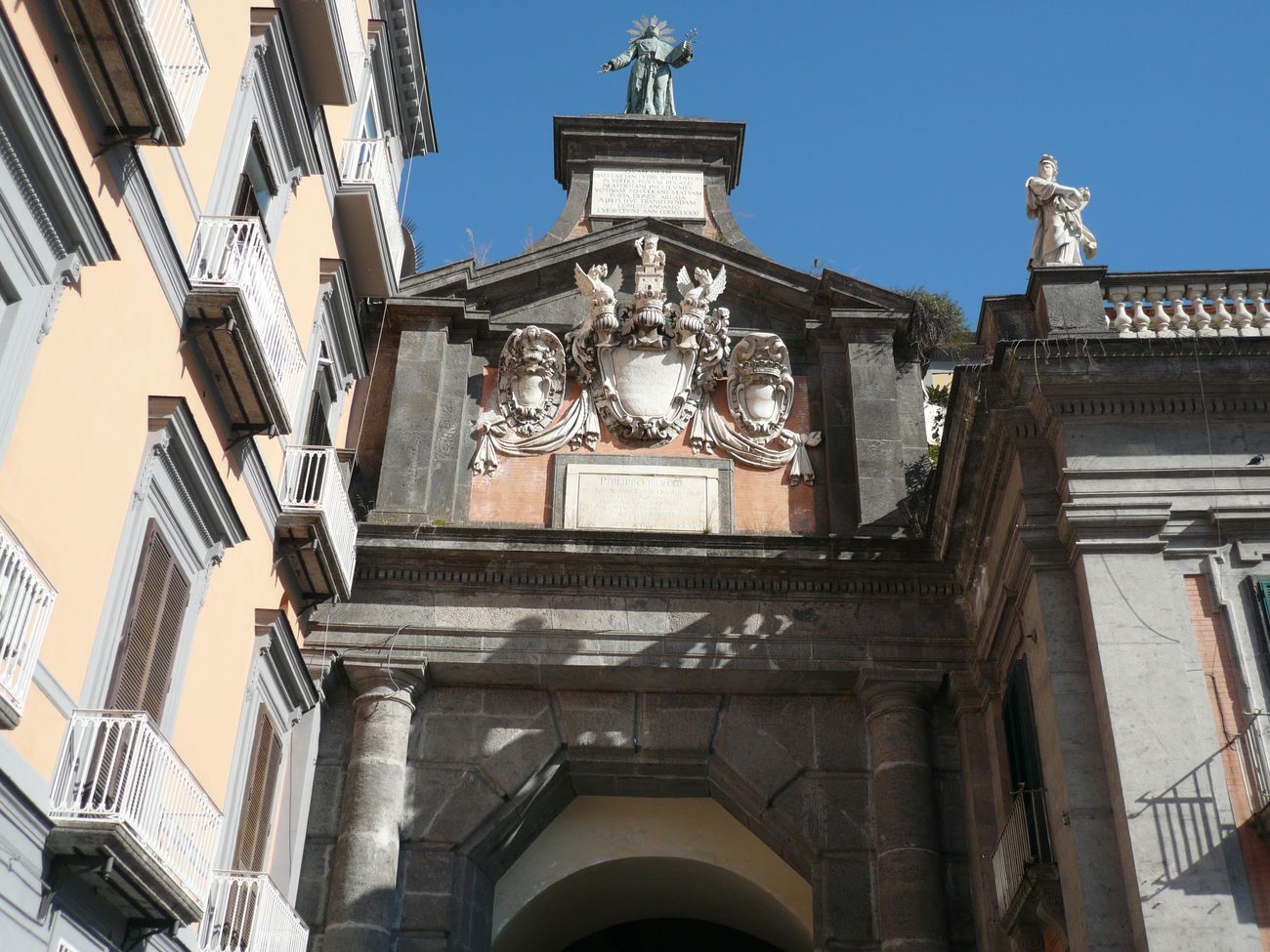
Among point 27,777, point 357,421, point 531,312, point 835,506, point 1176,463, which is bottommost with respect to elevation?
point 27,777

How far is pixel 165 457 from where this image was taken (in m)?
10.3

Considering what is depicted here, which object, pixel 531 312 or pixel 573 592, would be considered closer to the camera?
pixel 573 592

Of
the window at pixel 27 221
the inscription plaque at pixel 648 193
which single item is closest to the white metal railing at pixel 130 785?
the window at pixel 27 221

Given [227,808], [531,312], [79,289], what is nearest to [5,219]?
[79,289]

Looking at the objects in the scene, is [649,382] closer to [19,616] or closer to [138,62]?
[138,62]

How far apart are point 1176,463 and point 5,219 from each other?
8597 millimetres

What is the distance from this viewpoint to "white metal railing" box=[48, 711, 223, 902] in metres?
8.57

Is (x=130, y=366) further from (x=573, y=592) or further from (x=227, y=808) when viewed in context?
(x=573, y=592)

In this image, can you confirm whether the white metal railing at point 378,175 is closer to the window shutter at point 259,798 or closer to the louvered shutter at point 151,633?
the window shutter at point 259,798

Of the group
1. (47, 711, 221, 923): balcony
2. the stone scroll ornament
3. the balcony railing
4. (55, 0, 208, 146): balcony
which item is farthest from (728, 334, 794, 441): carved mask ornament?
(47, 711, 221, 923): balcony

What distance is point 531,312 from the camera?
17188 mm

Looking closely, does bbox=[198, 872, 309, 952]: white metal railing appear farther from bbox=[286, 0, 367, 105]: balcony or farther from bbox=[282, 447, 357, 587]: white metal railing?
bbox=[286, 0, 367, 105]: balcony

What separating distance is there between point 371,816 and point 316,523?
9.05ft

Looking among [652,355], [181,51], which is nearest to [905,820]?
[652,355]
